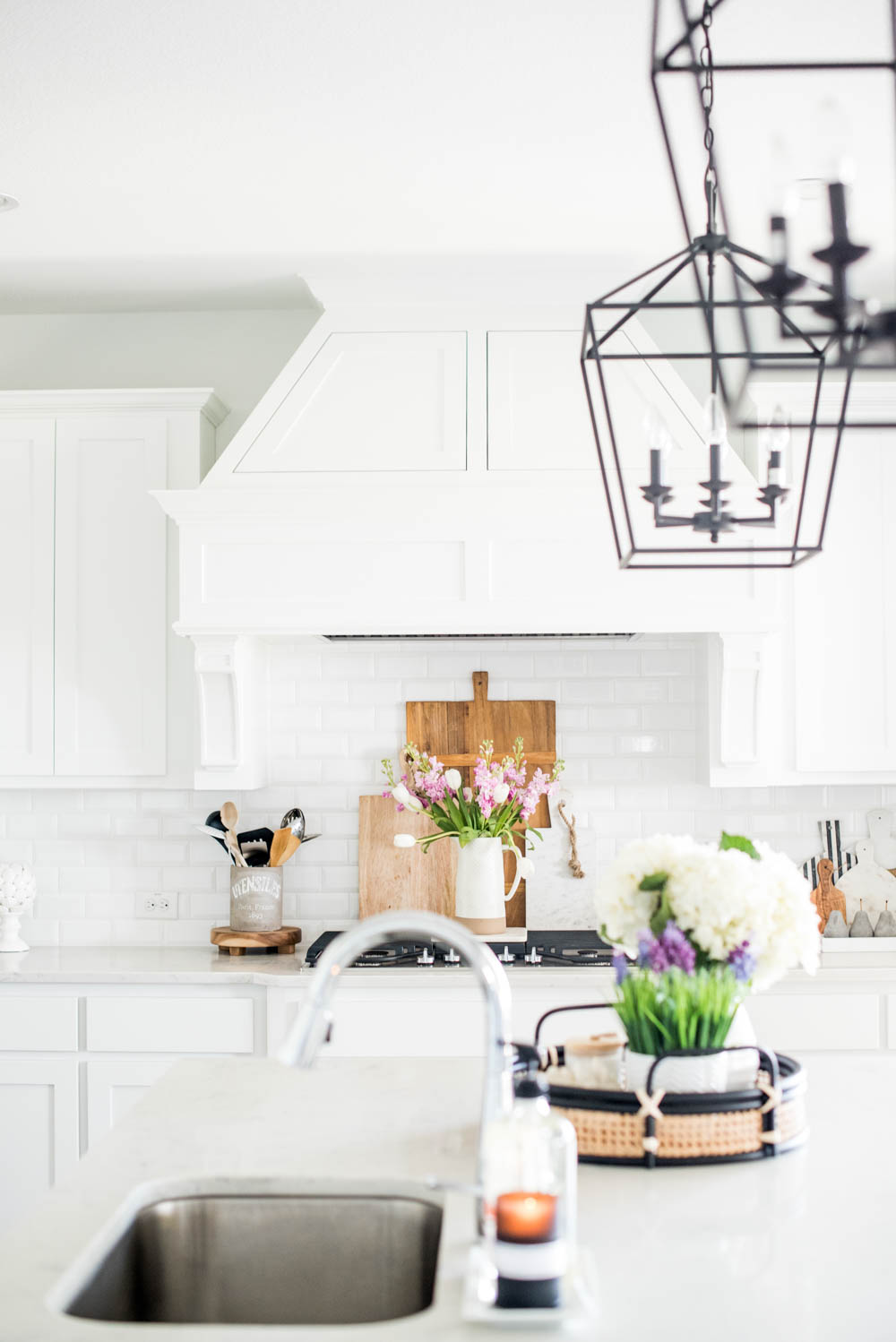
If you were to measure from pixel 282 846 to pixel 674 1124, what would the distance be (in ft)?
7.20

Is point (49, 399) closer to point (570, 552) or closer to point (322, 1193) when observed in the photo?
point (570, 552)

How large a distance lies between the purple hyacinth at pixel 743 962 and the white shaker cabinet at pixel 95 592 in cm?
235

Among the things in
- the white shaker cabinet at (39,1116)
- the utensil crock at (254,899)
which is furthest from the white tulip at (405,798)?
the white shaker cabinet at (39,1116)

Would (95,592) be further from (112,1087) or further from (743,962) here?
(743,962)

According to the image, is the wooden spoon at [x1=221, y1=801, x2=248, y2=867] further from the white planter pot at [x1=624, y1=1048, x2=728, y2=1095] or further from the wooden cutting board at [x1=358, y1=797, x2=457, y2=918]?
the white planter pot at [x1=624, y1=1048, x2=728, y2=1095]

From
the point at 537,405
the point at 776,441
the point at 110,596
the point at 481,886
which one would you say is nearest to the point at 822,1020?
the point at 481,886

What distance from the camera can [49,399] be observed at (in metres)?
3.78

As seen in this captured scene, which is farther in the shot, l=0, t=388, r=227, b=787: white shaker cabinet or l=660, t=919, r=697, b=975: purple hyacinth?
l=0, t=388, r=227, b=787: white shaker cabinet

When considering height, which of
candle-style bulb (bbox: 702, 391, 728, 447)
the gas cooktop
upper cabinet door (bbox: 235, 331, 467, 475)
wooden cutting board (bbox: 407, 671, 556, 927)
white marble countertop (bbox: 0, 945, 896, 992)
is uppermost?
upper cabinet door (bbox: 235, 331, 467, 475)

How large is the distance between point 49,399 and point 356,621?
3.89 feet

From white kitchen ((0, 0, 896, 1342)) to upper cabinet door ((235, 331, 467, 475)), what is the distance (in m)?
0.01

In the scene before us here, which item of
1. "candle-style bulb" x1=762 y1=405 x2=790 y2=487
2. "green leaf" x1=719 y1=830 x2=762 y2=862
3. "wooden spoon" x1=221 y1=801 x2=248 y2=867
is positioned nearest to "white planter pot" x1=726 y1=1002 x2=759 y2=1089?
"green leaf" x1=719 y1=830 x2=762 y2=862

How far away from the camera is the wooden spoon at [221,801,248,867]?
3.75 meters

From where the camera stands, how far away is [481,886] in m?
3.67
